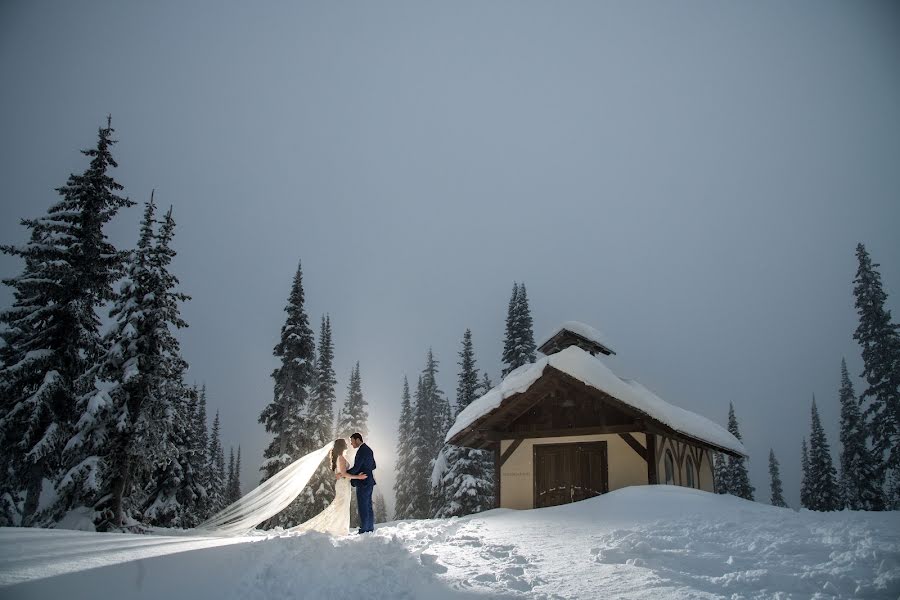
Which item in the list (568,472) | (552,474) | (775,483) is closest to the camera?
(568,472)

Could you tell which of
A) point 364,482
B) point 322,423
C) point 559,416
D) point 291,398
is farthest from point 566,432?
point 322,423

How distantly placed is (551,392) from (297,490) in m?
9.49

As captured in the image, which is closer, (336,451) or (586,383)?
(336,451)

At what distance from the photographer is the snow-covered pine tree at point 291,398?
29.2 metres

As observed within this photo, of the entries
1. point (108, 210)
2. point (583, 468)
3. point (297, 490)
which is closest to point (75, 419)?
point (108, 210)

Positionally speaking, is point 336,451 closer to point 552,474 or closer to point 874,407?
point 552,474

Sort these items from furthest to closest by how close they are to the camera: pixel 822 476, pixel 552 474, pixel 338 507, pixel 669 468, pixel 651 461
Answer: pixel 822 476 → pixel 669 468 → pixel 552 474 → pixel 651 461 → pixel 338 507

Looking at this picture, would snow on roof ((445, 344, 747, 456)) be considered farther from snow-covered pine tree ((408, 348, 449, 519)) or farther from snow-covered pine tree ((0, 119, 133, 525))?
snow-covered pine tree ((408, 348, 449, 519))

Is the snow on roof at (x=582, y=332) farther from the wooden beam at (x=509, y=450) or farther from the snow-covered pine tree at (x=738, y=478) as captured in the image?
the snow-covered pine tree at (x=738, y=478)

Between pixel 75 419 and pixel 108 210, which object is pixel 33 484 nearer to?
pixel 75 419

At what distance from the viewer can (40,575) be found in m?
4.77

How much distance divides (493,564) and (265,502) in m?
6.97

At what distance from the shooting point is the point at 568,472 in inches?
723

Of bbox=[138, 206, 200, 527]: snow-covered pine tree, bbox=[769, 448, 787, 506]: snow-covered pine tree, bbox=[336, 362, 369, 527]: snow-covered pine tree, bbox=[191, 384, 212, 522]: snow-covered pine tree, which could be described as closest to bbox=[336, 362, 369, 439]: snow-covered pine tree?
bbox=[336, 362, 369, 527]: snow-covered pine tree
